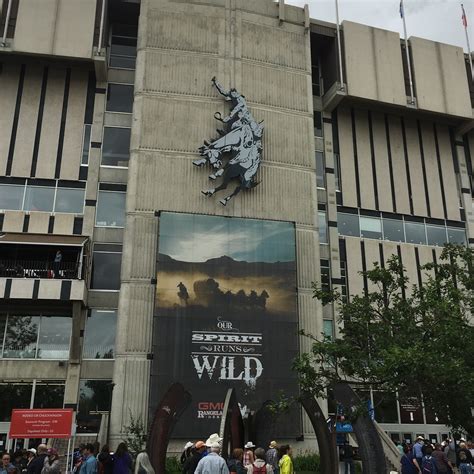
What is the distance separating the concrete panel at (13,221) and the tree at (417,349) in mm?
19857

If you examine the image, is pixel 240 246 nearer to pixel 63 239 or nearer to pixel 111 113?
pixel 63 239

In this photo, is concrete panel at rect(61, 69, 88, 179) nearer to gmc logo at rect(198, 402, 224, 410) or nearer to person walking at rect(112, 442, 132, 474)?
gmc logo at rect(198, 402, 224, 410)

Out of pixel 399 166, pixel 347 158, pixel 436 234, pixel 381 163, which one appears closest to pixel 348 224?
pixel 347 158

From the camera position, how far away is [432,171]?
4078 centimetres

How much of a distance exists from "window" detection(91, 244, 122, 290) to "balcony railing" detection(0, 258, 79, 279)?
1446 mm

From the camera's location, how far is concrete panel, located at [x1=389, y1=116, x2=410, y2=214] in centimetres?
3919

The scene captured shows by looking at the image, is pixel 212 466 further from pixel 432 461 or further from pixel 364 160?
pixel 364 160

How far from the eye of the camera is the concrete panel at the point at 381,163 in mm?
38844

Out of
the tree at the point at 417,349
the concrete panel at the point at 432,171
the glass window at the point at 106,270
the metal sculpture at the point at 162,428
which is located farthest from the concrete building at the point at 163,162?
the tree at the point at 417,349

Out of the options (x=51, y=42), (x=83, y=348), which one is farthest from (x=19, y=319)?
(x=51, y=42)

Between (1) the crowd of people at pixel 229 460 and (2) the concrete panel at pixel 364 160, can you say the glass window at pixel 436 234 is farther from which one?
(1) the crowd of people at pixel 229 460

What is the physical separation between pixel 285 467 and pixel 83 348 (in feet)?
61.2

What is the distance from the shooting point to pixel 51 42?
34562 mm

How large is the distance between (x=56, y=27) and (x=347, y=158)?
2106cm
